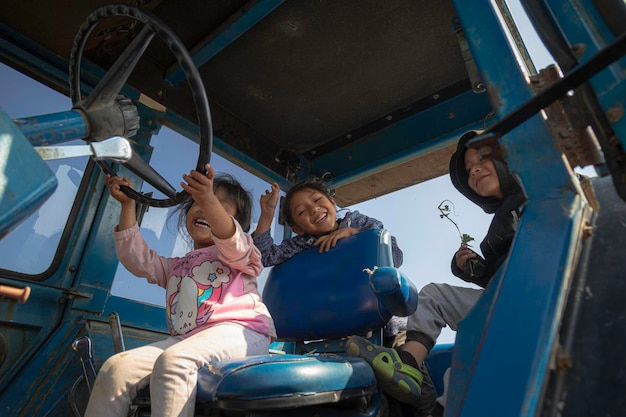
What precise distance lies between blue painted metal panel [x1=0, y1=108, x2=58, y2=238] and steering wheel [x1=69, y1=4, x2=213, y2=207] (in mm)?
292

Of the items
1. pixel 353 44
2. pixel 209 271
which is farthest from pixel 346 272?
pixel 353 44

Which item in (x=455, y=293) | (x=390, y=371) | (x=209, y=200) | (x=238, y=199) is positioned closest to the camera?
(x=390, y=371)

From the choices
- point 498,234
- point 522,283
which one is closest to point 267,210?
point 498,234

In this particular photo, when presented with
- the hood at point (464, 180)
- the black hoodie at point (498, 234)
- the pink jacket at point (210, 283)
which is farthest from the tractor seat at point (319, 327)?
the hood at point (464, 180)

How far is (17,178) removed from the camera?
1.78 ft

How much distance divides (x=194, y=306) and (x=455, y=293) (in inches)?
37.8

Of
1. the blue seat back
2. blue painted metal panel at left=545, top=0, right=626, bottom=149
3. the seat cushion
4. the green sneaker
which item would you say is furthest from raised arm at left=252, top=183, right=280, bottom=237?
blue painted metal panel at left=545, top=0, right=626, bottom=149

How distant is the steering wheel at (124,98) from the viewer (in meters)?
0.88

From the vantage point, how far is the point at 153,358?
3.48ft

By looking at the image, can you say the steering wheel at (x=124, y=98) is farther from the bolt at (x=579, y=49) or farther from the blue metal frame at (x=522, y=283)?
the bolt at (x=579, y=49)

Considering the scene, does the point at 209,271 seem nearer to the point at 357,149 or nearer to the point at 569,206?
the point at 569,206

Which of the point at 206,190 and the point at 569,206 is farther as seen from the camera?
the point at 206,190

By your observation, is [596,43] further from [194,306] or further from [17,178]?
[194,306]

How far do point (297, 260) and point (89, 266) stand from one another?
872 mm
